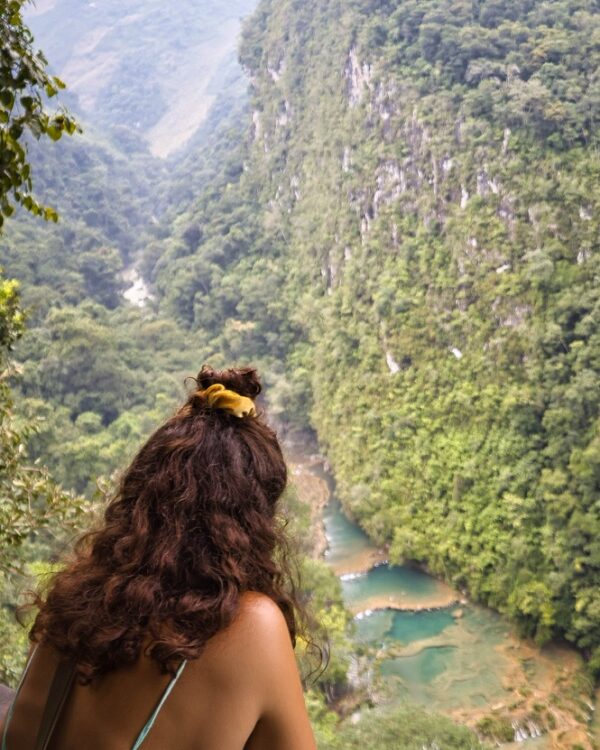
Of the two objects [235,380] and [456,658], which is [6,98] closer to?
[235,380]

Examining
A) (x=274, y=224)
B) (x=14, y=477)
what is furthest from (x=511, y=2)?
(x=14, y=477)

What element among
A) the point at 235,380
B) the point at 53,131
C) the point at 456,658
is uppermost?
the point at 53,131

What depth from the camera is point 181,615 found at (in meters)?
0.87

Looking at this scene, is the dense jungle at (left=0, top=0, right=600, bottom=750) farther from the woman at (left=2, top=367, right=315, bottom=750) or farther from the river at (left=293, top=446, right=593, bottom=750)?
the woman at (left=2, top=367, right=315, bottom=750)

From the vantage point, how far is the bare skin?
825mm

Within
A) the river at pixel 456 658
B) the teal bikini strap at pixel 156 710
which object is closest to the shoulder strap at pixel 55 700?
the teal bikini strap at pixel 156 710

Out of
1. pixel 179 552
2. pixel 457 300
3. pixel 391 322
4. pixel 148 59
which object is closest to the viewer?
pixel 179 552

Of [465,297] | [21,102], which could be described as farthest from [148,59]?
[21,102]

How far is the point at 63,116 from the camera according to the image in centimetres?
151

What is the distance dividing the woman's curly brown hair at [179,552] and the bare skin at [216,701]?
0.07 ft

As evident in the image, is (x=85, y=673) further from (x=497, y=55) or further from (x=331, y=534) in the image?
(x=497, y=55)

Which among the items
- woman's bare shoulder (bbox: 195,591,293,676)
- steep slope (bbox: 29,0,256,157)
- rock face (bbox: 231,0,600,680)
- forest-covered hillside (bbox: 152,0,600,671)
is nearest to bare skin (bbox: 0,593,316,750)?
woman's bare shoulder (bbox: 195,591,293,676)

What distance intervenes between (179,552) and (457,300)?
56.7ft

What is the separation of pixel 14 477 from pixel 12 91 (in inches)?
76.4
